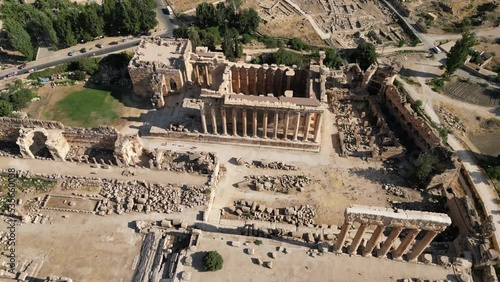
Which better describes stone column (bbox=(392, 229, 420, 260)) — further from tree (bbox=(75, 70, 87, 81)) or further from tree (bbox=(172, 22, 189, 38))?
tree (bbox=(75, 70, 87, 81))

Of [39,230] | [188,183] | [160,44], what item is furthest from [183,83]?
[39,230]

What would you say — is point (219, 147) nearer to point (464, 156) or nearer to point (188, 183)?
point (188, 183)

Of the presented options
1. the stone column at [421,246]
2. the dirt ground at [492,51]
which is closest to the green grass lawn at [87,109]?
the stone column at [421,246]

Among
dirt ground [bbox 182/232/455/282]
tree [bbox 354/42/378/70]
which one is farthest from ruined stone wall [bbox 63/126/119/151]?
tree [bbox 354/42/378/70]

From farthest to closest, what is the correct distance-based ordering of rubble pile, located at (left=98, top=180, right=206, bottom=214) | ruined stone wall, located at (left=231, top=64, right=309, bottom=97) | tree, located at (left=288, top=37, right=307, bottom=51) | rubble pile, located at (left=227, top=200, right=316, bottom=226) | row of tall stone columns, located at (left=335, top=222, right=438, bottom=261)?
tree, located at (left=288, top=37, right=307, bottom=51) → ruined stone wall, located at (left=231, top=64, right=309, bottom=97) → rubble pile, located at (left=227, top=200, right=316, bottom=226) → rubble pile, located at (left=98, top=180, right=206, bottom=214) → row of tall stone columns, located at (left=335, top=222, right=438, bottom=261)

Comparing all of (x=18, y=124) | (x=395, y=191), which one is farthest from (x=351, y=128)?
(x=18, y=124)

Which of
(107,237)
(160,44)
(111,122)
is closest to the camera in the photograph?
(107,237)

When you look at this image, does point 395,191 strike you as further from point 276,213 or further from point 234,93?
point 234,93
